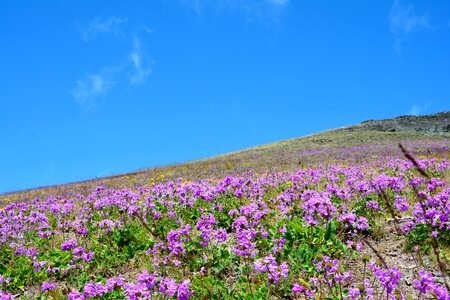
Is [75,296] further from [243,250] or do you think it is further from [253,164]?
[253,164]

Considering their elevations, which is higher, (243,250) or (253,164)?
(253,164)

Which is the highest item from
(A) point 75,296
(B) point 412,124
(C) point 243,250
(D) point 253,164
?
(B) point 412,124

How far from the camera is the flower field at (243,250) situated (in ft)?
16.1

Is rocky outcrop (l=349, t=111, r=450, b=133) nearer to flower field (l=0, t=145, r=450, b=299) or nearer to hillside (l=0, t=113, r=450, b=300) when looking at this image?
hillside (l=0, t=113, r=450, b=300)

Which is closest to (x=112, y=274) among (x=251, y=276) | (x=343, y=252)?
(x=251, y=276)

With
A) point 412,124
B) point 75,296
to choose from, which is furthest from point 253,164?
point 412,124

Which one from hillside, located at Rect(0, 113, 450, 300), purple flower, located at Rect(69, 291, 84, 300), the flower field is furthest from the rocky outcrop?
purple flower, located at Rect(69, 291, 84, 300)

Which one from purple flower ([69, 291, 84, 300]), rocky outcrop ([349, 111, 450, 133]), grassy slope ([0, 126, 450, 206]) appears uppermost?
rocky outcrop ([349, 111, 450, 133])

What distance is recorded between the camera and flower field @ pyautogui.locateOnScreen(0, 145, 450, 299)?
16.1ft

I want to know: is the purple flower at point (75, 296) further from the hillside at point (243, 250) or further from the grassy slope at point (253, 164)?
the grassy slope at point (253, 164)

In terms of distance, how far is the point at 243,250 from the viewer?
5.07 metres

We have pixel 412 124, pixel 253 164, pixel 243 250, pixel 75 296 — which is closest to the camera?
pixel 75 296

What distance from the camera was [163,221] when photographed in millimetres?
8766

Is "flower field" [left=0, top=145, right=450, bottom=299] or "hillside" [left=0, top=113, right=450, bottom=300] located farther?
"flower field" [left=0, top=145, right=450, bottom=299]
